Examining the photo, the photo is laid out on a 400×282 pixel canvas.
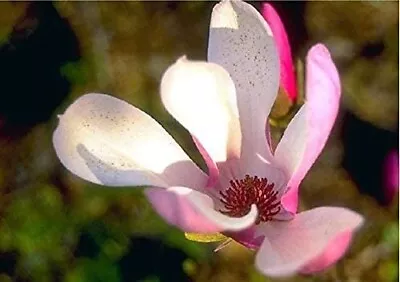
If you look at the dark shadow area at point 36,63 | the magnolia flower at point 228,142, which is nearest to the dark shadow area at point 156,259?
the dark shadow area at point 36,63

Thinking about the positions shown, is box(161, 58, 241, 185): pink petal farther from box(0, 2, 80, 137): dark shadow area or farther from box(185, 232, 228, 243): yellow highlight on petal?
box(0, 2, 80, 137): dark shadow area

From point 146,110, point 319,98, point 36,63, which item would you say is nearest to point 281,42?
point 319,98

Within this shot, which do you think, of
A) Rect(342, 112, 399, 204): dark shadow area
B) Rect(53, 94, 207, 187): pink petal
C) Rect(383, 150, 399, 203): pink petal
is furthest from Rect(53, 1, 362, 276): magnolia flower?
Rect(342, 112, 399, 204): dark shadow area

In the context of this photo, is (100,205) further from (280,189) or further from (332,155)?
(280,189)

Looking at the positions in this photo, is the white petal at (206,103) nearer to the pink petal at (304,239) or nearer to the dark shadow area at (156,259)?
the pink petal at (304,239)

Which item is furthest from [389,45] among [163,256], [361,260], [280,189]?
[280,189]

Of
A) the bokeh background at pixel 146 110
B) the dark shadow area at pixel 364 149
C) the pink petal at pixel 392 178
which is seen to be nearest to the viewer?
the pink petal at pixel 392 178
